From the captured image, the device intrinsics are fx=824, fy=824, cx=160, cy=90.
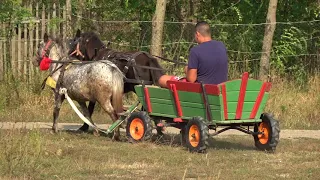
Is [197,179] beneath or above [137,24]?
beneath

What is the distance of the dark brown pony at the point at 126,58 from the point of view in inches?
573

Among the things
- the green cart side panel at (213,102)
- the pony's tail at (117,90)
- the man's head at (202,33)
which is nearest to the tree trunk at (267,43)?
the pony's tail at (117,90)

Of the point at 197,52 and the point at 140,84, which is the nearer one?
the point at 197,52

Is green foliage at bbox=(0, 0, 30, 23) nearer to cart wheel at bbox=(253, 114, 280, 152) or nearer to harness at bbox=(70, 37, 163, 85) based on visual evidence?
harness at bbox=(70, 37, 163, 85)

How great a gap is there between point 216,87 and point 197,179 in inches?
92.6

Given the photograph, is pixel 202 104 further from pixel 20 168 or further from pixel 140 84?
pixel 20 168

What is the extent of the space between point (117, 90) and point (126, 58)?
730 mm

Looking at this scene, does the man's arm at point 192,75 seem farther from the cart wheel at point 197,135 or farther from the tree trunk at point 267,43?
the tree trunk at point 267,43

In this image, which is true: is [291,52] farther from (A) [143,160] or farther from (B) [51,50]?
(A) [143,160]

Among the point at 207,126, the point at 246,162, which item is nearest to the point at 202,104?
the point at 207,126

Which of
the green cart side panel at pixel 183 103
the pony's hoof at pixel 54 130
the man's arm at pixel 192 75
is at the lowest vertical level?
the pony's hoof at pixel 54 130

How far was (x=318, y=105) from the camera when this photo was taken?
59.9ft

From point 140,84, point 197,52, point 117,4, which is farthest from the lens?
point 117,4

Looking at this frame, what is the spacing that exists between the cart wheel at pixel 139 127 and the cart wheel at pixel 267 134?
1723 mm
